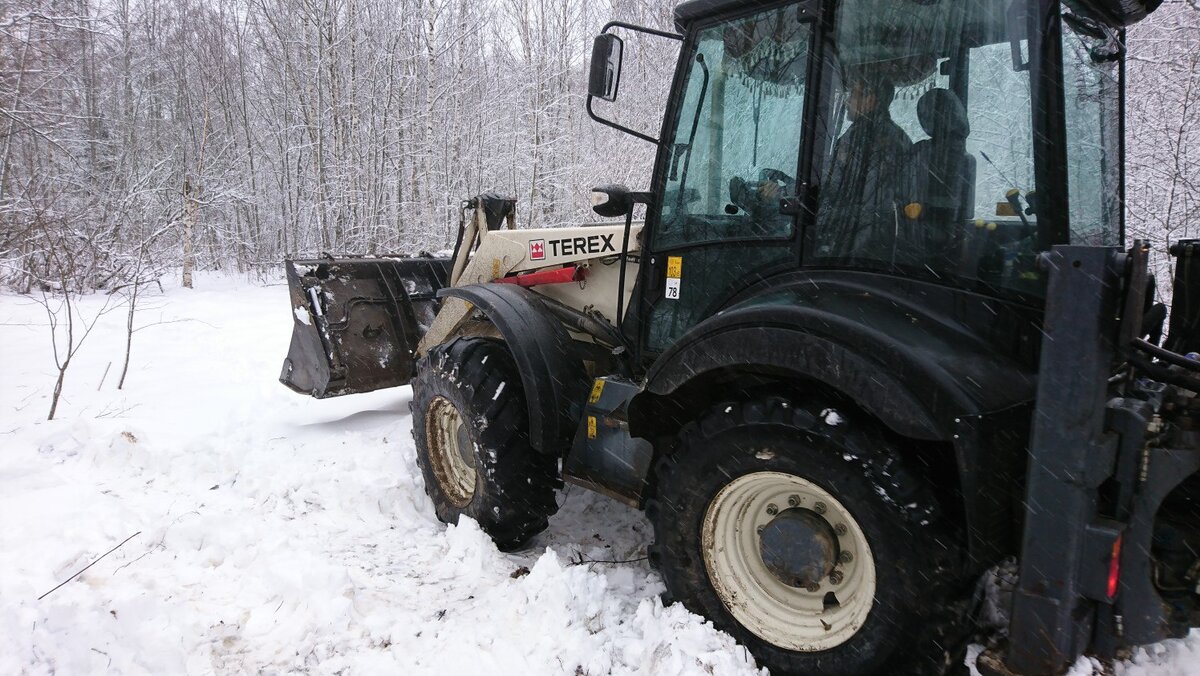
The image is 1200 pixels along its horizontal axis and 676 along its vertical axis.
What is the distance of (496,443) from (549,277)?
3.50ft

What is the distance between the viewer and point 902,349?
2045mm

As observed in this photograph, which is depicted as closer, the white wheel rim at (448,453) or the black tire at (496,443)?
the black tire at (496,443)

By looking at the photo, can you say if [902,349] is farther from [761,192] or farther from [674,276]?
[674,276]

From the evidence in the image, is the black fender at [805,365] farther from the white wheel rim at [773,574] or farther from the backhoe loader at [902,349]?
the white wheel rim at [773,574]

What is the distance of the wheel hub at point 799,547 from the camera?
2.33 meters

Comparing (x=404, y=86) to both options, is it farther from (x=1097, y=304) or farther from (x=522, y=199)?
(x=1097, y=304)

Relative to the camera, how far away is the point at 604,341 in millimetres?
3779

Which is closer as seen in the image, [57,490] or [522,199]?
[57,490]

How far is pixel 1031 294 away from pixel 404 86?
18.5 m

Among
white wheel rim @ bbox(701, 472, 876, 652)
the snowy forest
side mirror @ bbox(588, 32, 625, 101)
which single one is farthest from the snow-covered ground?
the snowy forest

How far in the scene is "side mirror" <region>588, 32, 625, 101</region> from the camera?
297cm

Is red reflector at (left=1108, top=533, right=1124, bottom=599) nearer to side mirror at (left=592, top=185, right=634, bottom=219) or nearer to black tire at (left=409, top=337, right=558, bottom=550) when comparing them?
side mirror at (left=592, top=185, right=634, bottom=219)

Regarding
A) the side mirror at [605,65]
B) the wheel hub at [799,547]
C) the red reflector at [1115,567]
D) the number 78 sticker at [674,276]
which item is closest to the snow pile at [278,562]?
the wheel hub at [799,547]

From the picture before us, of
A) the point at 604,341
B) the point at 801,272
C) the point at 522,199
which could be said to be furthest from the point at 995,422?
the point at 522,199
